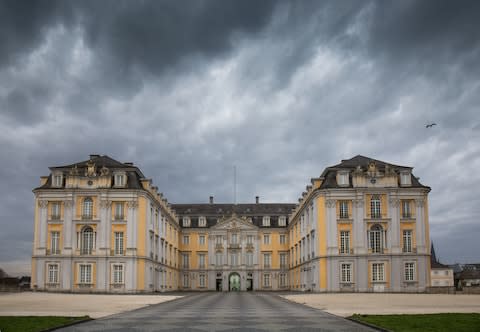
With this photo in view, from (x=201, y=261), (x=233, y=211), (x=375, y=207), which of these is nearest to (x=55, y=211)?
(x=375, y=207)

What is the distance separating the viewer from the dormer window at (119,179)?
2388 inches

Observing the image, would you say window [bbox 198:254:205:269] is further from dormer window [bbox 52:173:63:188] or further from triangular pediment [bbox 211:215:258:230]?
dormer window [bbox 52:173:63:188]

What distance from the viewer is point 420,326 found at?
Result: 1842 cm

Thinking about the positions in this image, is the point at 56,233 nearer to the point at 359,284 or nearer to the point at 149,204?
the point at 149,204

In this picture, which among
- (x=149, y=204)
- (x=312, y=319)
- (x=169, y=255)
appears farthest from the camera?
(x=169, y=255)

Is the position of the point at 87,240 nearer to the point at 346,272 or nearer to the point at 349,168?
the point at 346,272

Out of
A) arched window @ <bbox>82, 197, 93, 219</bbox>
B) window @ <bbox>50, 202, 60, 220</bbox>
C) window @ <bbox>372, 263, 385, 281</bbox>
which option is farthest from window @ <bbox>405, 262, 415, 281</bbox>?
window @ <bbox>50, 202, 60, 220</bbox>

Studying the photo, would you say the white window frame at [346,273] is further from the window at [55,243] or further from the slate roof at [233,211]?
the slate roof at [233,211]

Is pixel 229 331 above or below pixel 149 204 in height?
below

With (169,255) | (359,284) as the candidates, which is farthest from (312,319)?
(169,255)

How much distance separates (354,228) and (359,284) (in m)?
5.59

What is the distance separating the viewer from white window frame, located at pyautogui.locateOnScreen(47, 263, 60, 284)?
5962cm

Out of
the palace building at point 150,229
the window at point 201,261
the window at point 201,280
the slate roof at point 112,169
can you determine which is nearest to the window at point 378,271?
the palace building at point 150,229

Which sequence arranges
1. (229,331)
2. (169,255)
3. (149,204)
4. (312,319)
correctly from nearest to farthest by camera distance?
1. (229,331)
2. (312,319)
3. (149,204)
4. (169,255)
